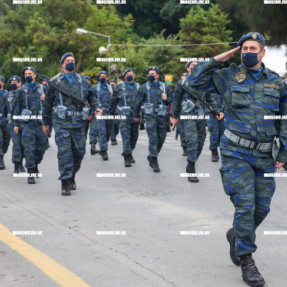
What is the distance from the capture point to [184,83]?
399 inches

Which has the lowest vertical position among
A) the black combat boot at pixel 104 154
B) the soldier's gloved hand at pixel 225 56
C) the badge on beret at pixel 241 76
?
the black combat boot at pixel 104 154

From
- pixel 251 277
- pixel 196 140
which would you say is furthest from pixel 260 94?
pixel 196 140

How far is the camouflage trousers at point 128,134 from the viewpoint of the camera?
11742mm

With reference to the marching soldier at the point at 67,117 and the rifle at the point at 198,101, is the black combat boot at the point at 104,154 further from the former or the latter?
the marching soldier at the point at 67,117

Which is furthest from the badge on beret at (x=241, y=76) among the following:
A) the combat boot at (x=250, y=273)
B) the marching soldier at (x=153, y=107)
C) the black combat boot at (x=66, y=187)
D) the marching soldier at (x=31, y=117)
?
the marching soldier at (x=153, y=107)

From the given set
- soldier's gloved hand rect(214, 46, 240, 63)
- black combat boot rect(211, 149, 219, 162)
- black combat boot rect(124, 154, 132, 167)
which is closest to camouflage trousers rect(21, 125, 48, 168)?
black combat boot rect(124, 154, 132, 167)

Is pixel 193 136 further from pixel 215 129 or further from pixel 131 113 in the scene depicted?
pixel 131 113

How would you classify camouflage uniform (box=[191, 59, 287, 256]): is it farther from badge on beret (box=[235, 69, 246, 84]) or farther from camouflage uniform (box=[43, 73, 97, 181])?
camouflage uniform (box=[43, 73, 97, 181])

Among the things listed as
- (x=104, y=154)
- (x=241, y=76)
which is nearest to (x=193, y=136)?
(x=104, y=154)

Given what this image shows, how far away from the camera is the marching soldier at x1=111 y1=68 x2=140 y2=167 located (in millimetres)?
11742

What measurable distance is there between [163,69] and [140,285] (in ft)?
116

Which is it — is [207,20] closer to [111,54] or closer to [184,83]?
[111,54]

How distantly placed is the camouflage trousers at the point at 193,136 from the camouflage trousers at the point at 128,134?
1.88m

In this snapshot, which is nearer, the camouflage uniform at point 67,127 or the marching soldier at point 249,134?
the marching soldier at point 249,134
